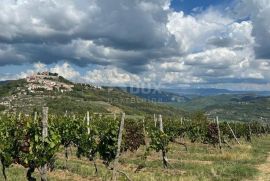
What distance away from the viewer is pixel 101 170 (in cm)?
2177

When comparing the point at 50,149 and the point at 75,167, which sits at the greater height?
the point at 50,149

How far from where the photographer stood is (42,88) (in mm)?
187875

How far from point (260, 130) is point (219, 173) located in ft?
161

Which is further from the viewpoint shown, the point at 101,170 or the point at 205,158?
the point at 205,158

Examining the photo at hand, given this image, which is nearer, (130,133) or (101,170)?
(101,170)

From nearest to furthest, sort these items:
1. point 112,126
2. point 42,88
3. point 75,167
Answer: point 112,126, point 75,167, point 42,88

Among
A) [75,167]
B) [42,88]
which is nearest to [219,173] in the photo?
[75,167]

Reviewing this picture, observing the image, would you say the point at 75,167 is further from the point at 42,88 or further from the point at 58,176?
the point at 42,88

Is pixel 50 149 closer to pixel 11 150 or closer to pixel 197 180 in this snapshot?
pixel 11 150

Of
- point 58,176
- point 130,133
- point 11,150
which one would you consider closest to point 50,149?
point 11,150

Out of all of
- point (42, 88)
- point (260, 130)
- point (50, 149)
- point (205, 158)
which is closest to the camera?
point (50, 149)

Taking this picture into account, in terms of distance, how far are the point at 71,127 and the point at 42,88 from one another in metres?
166

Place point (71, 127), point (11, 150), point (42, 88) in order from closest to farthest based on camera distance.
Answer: point (11, 150) < point (71, 127) < point (42, 88)

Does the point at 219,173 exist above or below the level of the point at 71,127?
below
